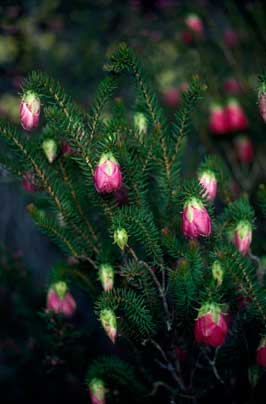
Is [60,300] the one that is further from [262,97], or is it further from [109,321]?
[262,97]

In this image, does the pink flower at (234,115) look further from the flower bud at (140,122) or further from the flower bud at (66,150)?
the flower bud at (66,150)

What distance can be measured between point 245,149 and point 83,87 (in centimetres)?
123

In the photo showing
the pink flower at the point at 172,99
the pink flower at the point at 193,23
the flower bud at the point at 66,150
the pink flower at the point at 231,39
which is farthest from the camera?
the pink flower at the point at 172,99

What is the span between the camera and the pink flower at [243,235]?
1.23 m

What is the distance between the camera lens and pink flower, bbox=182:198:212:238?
1.10 metres

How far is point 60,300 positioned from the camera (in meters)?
1.36

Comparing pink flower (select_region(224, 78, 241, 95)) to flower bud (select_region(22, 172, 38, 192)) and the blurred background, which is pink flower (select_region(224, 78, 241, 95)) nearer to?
the blurred background

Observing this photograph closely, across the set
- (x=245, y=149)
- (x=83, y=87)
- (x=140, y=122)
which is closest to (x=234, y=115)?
(x=245, y=149)

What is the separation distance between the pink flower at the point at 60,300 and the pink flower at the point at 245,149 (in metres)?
1.44

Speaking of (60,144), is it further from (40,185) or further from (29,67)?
(29,67)

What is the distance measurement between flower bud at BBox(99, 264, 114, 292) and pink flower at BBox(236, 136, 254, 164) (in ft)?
4.99

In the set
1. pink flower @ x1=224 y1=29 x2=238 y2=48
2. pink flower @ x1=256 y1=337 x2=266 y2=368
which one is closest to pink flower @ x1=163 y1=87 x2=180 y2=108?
pink flower @ x1=224 y1=29 x2=238 y2=48

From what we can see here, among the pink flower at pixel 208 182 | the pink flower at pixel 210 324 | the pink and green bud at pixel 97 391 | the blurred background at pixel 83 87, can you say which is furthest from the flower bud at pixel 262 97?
the pink and green bud at pixel 97 391

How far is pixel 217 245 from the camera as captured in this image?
1.25 m
